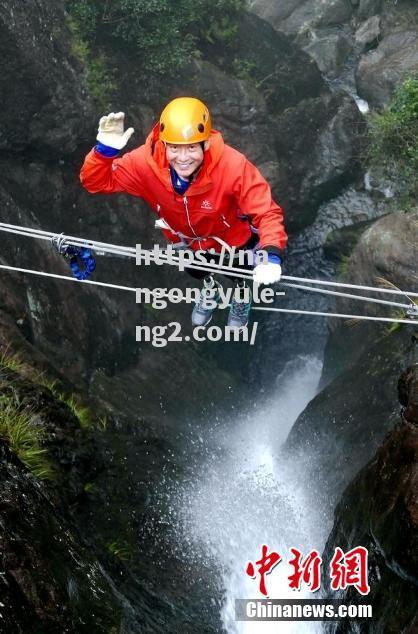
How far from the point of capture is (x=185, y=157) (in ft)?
19.6

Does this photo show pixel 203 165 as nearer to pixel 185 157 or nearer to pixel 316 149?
pixel 185 157

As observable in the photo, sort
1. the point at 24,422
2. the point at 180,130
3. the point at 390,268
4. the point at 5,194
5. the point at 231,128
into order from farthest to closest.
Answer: the point at 231,128 → the point at 390,268 → the point at 5,194 → the point at 24,422 → the point at 180,130

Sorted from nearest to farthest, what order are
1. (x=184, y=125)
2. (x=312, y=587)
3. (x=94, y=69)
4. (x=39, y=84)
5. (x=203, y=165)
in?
(x=184, y=125)
(x=203, y=165)
(x=312, y=587)
(x=39, y=84)
(x=94, y=69)

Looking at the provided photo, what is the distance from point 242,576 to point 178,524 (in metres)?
1.05

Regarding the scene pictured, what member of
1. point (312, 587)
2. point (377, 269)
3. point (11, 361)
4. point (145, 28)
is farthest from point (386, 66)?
point (312, 587)

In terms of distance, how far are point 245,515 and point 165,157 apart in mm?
5621

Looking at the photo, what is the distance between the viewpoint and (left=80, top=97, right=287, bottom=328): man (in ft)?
19.2

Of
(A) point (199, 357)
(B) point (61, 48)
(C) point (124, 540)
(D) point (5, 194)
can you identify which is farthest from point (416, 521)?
(B) point (61, 48)

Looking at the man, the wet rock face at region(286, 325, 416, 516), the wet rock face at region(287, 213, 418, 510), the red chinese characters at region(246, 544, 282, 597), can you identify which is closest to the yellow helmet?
the man

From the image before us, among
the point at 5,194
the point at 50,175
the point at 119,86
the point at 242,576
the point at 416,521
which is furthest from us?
the point at 119,86

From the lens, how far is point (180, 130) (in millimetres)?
5840

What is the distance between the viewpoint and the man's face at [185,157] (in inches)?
234

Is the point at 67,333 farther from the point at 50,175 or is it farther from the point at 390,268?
the point at 390,268

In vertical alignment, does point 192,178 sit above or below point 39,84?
below
